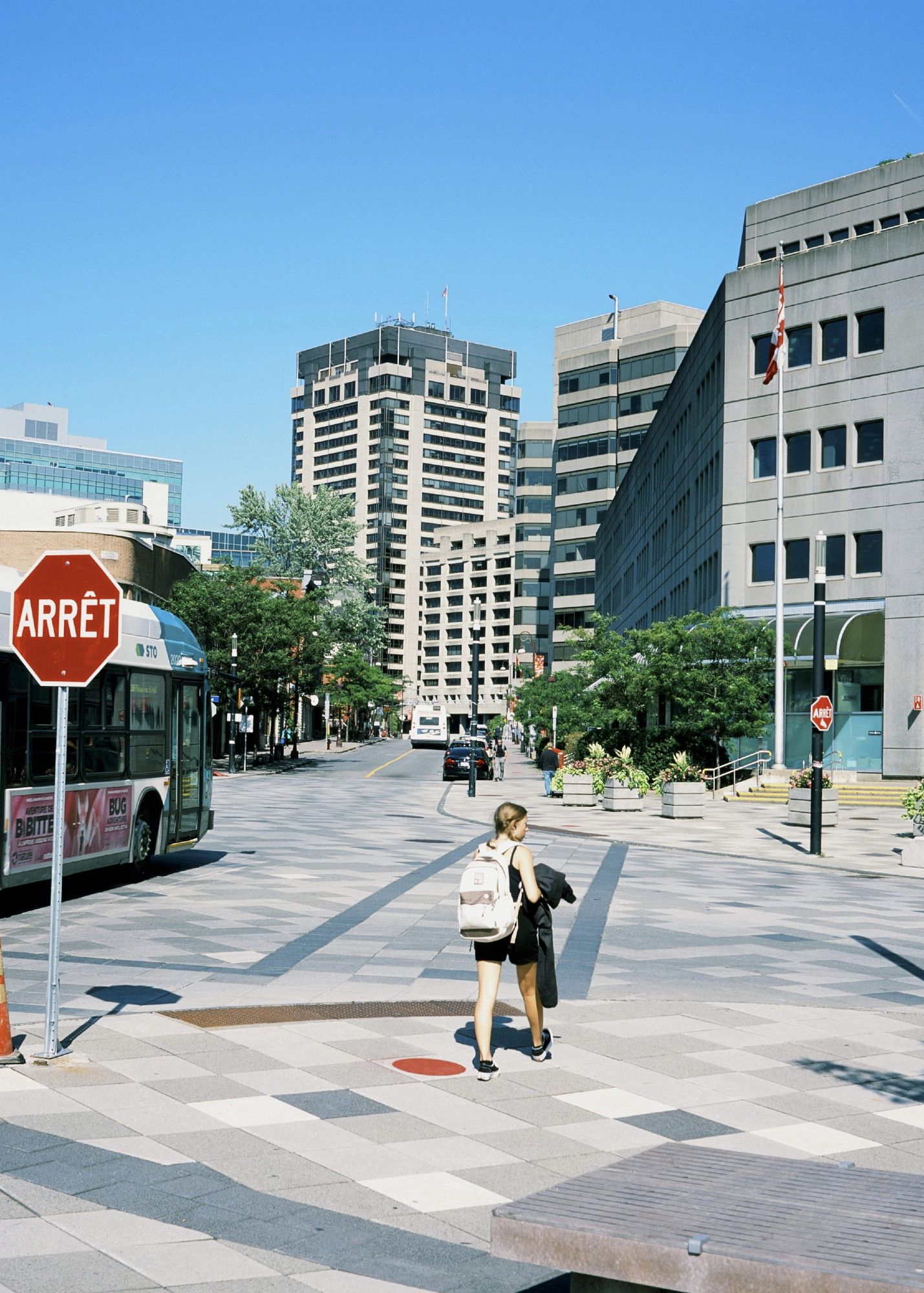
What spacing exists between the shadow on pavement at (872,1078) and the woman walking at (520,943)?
5.87 feet

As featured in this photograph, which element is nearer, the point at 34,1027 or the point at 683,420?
the point at 34,1027

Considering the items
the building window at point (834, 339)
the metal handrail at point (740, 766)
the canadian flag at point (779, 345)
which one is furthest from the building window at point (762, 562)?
the canadian flag at point (779, 345)

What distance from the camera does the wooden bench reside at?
3848mm

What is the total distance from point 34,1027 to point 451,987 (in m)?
3.62

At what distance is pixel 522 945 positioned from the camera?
8859 millimetres

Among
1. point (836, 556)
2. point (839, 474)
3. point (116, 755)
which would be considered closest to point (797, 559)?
point (836, 556)

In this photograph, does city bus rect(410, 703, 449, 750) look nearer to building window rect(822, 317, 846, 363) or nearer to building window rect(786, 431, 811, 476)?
building window rect(786, 431, 811, 476)

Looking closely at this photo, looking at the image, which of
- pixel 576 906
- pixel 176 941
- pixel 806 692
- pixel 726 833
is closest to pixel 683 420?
pixel 806 692

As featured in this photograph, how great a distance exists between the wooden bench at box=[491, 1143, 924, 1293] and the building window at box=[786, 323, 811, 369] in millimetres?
49210

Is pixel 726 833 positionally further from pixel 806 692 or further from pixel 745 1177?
pixel 745 1177

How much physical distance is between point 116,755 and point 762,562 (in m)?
38.2

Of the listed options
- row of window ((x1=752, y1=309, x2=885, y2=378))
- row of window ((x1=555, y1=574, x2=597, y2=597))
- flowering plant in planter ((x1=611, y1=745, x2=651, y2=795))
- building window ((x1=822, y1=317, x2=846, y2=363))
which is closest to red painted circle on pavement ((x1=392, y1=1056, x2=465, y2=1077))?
flowering plant in planter ((x1=611, y1=745, x2=651, y2=795))

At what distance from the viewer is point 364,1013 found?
33.7 feet

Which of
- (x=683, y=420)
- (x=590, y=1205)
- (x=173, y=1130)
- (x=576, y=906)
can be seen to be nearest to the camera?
(x=590, y=1205)
